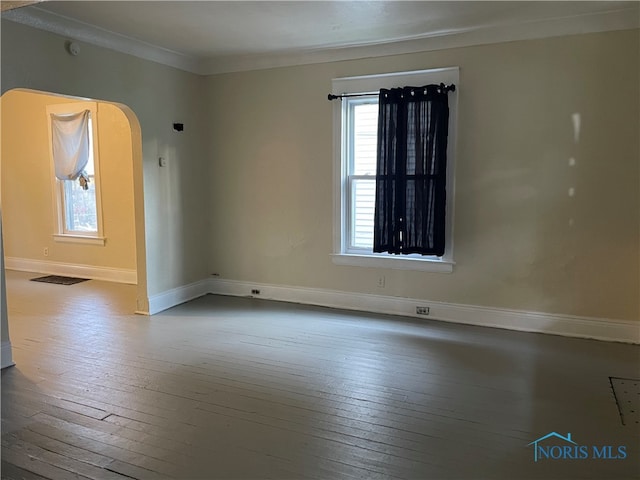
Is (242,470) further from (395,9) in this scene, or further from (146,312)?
(395,9)

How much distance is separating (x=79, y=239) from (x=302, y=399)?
5.06 metres

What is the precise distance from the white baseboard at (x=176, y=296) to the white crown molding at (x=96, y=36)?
Result: 94.4 inches

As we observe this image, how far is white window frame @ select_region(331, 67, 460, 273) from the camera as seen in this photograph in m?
4.41

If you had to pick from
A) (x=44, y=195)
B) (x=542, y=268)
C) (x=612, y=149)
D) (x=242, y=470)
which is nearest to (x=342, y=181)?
(x=542, y=268)

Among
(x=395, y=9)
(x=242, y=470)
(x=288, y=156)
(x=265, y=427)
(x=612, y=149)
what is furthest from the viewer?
(x=288, y=156)

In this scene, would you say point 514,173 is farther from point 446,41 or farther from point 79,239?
point 79,239

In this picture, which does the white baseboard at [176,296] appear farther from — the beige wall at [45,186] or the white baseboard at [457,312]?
the beige wall at [45,186]

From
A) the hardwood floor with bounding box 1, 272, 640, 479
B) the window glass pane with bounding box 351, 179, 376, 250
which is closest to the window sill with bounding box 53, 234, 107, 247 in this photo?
the hardwood floor with bounding box 1, 272, 640, 479

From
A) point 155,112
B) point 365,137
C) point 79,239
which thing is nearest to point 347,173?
point 365,137

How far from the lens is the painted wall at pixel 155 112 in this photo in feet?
12.0

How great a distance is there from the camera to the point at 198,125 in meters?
5.50

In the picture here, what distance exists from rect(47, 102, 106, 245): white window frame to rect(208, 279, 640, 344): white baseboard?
2091 millimetres

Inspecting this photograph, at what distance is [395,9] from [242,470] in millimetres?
3300

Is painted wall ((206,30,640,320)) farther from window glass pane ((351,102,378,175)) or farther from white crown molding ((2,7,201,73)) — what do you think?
white crown molding ((2,7,201,73))
